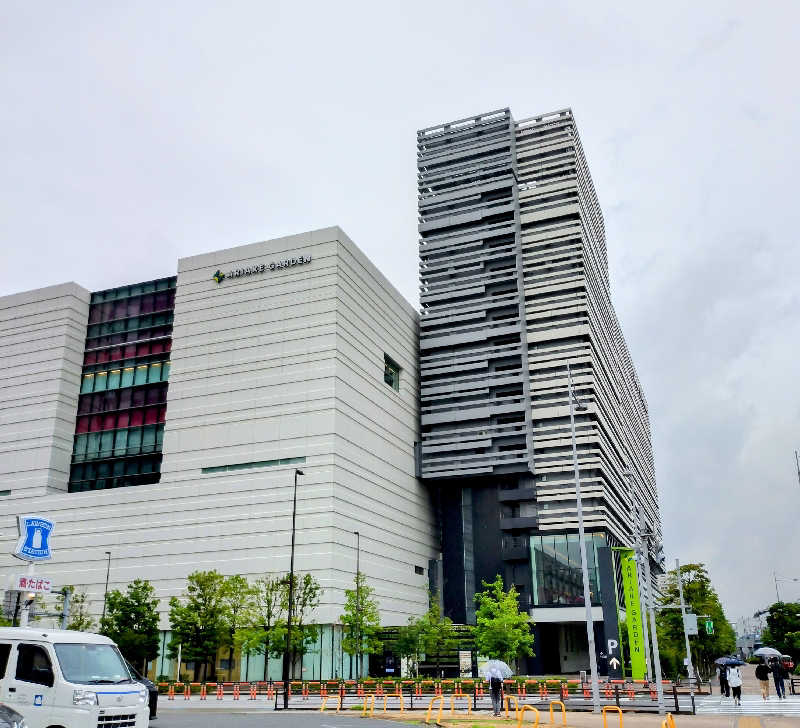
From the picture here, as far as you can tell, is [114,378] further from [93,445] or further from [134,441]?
[134,441]

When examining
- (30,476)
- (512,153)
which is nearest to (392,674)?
(30,476)

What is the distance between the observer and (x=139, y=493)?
77.0 m

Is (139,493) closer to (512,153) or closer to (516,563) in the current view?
(516,563)

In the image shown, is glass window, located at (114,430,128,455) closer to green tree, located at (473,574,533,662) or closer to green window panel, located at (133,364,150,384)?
green window panel, located at (133,364,150,384)

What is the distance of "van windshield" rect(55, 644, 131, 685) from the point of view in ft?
50.3

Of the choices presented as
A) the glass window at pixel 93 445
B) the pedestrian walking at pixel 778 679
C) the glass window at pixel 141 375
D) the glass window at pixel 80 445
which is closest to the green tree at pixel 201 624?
the glass window at pixel 93 445

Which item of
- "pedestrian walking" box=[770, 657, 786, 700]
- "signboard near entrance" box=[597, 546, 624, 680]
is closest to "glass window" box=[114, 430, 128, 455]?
"signboard near entrance" box=[597, 546, 624, 680]

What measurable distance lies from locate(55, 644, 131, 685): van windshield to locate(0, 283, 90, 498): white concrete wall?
72.0m

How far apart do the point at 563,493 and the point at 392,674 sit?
A: 3072 centimetres

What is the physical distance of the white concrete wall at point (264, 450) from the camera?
7106cm

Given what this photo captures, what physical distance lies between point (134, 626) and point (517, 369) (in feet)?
169

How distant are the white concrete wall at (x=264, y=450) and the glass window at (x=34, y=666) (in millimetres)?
53103

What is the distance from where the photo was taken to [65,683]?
48.8 ft

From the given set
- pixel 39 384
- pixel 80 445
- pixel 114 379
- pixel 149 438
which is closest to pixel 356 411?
pixel 149 438
